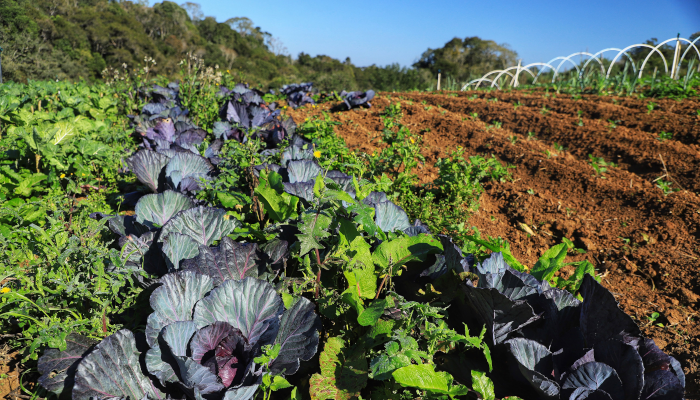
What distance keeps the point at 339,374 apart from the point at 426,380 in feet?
1.22

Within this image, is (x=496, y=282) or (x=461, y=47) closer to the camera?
(x=496, y=282)

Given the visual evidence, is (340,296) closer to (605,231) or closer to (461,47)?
(605,231)

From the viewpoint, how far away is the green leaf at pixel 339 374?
54.4 inches

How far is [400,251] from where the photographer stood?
171cm

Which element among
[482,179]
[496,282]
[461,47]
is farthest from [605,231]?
[461,47]

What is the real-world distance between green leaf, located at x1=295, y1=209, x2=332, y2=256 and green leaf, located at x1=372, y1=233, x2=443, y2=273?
27cm

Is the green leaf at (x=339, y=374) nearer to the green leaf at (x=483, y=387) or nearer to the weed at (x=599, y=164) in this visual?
the green leaf at (x=483, y=387)

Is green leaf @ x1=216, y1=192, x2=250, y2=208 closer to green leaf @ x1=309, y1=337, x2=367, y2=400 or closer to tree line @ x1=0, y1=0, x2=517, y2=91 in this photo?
green leaf @ x1=309, y1=337, x2=367, y2=400

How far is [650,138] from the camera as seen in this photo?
14.5 feet

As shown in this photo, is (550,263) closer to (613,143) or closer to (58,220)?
(58,220)

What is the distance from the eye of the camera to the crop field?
1.34 metres

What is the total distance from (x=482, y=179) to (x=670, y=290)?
183 centimetres

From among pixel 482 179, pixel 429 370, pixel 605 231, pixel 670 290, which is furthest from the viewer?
pixel 482 179

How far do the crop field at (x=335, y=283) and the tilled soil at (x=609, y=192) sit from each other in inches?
0.7
